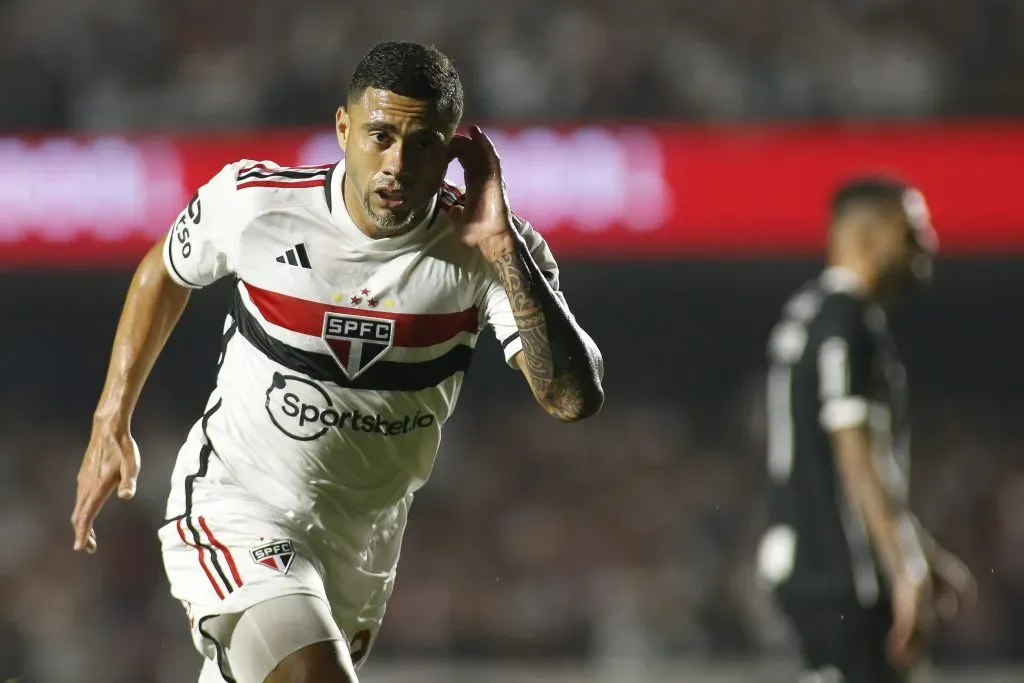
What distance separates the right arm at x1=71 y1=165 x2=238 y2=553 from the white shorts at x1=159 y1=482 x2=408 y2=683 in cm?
18

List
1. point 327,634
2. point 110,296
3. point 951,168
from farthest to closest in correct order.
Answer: point 110,296 → point 951,168 → point 327,634

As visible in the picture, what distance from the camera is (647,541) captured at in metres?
10.5

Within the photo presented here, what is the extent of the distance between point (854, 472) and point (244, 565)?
1715 mm

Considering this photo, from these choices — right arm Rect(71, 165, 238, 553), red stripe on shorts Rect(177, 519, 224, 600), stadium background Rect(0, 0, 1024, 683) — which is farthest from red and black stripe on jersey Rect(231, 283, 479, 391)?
stadium background Rect(0, 0, 1024, 683)

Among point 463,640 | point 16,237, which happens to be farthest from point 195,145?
point 463,640

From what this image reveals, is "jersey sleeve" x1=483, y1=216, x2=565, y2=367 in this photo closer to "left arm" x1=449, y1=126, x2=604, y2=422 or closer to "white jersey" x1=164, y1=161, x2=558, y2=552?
"white jersey" x1=164, y1=161, x2=558, y2=552

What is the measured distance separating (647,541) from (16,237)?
5.01 meters

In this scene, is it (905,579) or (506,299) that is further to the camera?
(905,579)

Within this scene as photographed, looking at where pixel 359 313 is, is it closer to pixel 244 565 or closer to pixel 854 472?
pixel 244 565

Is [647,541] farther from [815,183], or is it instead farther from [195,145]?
[195,145]

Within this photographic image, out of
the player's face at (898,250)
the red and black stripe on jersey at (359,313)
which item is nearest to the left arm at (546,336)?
the red and black stripe on jersey at (359,313)

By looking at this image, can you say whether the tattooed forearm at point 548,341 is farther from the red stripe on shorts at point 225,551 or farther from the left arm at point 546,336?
the red stripe on shorts at point 225,551

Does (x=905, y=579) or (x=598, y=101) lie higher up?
(x=905, y=579)

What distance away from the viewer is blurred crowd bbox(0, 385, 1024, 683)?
9.84 meters
